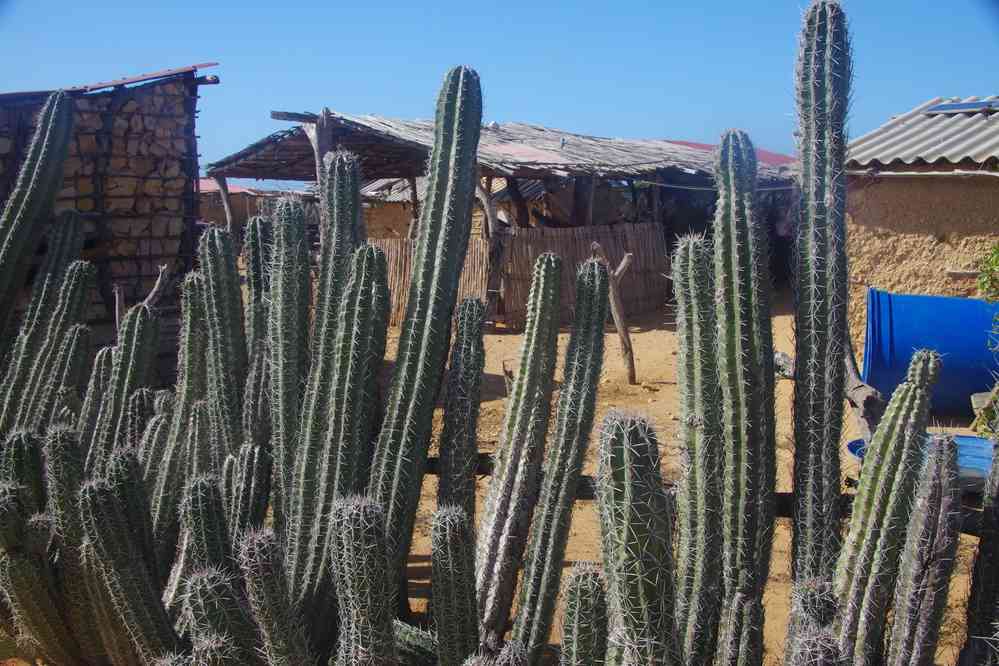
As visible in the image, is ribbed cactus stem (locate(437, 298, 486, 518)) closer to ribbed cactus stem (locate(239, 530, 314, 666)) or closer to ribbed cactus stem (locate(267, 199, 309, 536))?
ribbed cactus stem (locate(267, 199, 309, 536))

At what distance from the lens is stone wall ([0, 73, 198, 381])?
8195 millimetres

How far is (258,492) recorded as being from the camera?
371 cm

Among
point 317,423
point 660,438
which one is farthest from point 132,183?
point 317,423

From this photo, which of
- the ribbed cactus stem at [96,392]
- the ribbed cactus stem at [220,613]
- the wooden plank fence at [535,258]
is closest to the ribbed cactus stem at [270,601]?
the ribbed cactus stem at [220,613]

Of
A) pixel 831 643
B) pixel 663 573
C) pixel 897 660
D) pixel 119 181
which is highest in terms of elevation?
pixel 119 181

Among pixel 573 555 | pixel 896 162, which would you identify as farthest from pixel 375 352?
pixel 896 162

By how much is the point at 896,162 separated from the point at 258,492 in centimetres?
773

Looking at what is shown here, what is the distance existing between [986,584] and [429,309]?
7.57 feet

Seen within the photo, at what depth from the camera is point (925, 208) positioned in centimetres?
842

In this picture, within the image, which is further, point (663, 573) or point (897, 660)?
point (897, 660)

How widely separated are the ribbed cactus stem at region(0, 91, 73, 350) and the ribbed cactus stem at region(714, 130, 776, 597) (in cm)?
539

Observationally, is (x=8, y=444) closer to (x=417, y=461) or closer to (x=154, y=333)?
(x=154, y=333)

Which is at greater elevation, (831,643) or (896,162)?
(896,162)

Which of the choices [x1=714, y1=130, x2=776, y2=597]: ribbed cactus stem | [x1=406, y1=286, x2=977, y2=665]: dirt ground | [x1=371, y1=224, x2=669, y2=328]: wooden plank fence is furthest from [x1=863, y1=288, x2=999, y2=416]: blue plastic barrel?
[x1=714, y1=130, x2=776, y2=597]: ribbed cactus stem
